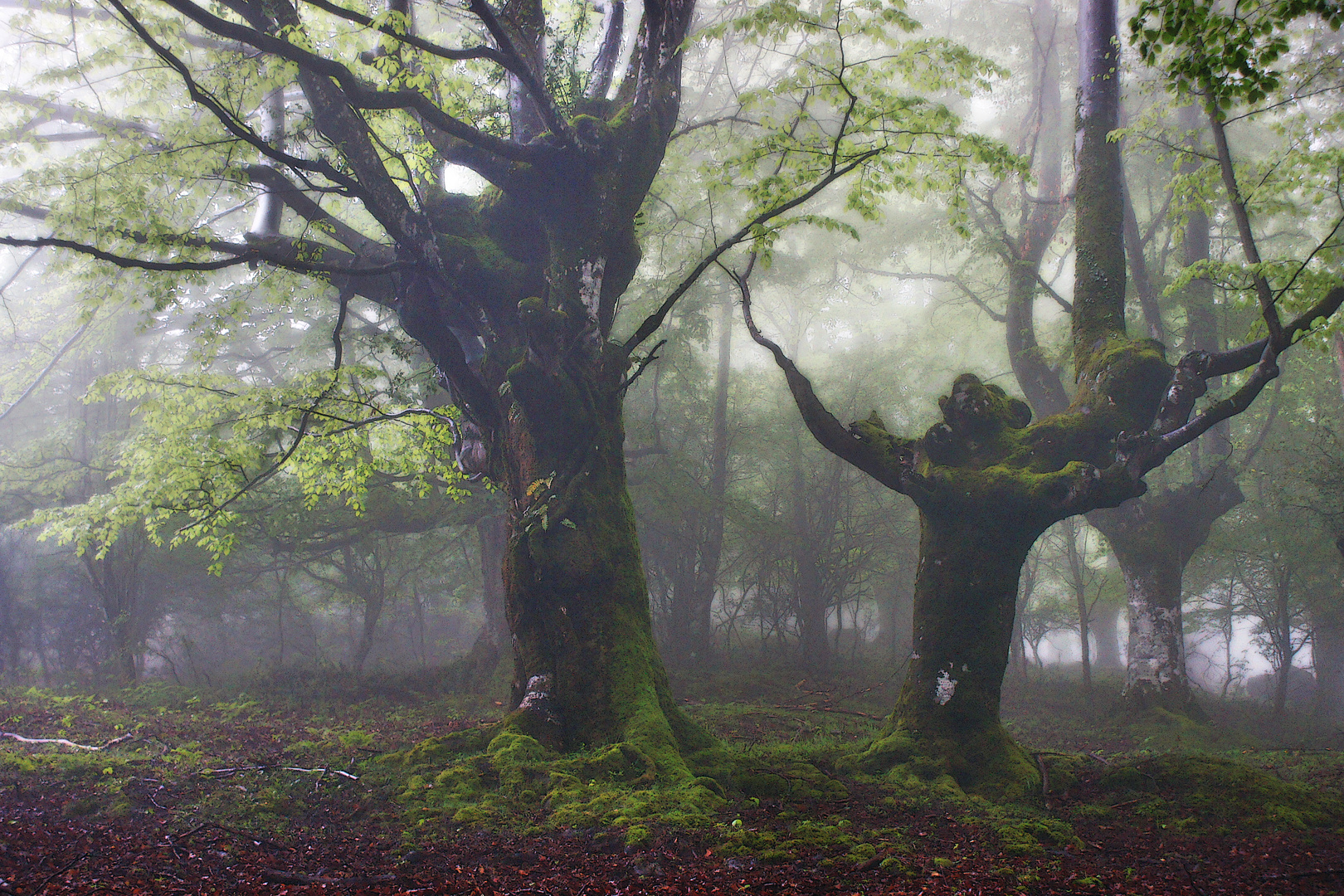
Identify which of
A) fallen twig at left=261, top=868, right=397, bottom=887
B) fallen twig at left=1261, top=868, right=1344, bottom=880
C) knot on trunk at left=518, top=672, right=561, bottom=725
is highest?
knot on trunk at left=518, top=672, right=561, bottom=725

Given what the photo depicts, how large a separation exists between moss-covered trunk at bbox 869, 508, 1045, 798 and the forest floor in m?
0.60

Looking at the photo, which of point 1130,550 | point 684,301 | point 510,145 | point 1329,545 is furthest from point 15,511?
point 1329,545

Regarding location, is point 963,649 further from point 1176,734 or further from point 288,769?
point 1176,734

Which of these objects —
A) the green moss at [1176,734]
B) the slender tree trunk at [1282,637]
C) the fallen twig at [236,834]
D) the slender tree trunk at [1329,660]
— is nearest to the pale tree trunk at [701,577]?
the green moss at [1176,734]

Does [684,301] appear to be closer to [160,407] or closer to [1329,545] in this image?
[160,407]

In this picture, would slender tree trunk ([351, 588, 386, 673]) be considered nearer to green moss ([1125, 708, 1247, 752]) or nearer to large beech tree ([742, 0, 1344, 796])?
large beech tree ([742, 0, 1344, 796])

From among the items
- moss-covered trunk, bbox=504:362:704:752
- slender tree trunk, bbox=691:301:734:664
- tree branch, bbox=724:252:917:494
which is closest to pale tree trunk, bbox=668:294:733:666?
slender tree trunk, bbox=691:301:734:664

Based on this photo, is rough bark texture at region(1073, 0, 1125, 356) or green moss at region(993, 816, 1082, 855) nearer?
green moss at region(993, 816, 1082, 855)

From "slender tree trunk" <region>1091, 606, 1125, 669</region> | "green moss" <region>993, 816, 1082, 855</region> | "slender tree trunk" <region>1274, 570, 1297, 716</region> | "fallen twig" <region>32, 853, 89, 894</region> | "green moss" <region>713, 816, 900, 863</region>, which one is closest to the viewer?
"fallen twig" <region>32, 853, 89, 894</region>

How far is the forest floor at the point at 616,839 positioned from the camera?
3.11 m

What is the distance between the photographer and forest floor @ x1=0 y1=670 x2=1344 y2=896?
3.11 meters

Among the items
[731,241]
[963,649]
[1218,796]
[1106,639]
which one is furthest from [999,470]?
[1106,639]

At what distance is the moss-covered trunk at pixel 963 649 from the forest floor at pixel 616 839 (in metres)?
0.60

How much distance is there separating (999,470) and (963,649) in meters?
1.58
